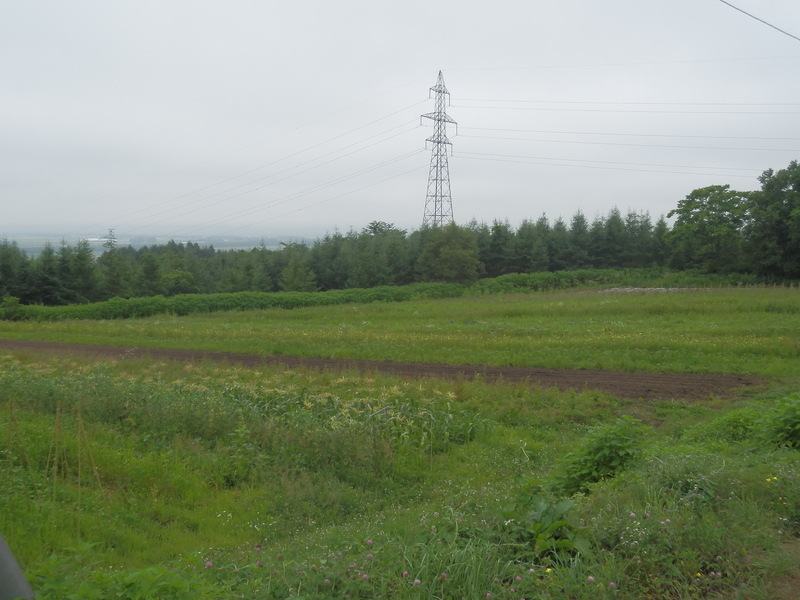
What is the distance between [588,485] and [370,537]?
7.94ft

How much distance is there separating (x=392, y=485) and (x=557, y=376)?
8.44 metres

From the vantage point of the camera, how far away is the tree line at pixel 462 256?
4884 cm

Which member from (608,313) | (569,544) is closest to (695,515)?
(569,544)

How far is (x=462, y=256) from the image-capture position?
57.1 metres

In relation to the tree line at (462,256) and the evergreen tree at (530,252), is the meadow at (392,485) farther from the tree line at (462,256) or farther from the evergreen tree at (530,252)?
the evergreen tree at (530,252)

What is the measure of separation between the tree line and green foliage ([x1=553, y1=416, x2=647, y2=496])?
47259 mm

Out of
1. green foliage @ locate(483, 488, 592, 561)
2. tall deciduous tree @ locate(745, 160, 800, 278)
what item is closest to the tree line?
tall deciduous tree @ locate(745, 160, 800, 278)

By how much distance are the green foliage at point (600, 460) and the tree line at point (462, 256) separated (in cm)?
4726

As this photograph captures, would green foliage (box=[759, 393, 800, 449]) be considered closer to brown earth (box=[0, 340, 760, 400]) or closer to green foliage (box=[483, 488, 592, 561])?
green foliage (box=[483, 488, 592, 561])

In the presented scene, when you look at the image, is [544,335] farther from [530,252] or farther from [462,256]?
[530,252]

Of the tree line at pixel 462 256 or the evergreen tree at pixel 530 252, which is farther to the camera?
the evergreen tree at pixel 530 252

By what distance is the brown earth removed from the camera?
13094 millimetres

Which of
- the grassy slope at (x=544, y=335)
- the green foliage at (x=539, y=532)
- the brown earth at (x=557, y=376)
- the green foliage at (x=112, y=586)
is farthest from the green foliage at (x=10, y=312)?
the green foliage at (x=539, y=532)

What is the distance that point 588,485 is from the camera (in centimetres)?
598
